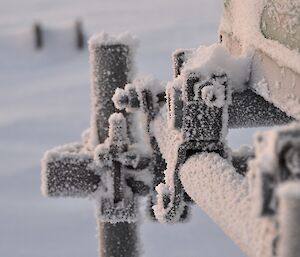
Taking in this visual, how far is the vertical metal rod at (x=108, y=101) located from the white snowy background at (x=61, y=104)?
1322mm

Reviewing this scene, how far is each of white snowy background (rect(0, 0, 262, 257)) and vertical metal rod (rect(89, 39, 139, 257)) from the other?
1.32m

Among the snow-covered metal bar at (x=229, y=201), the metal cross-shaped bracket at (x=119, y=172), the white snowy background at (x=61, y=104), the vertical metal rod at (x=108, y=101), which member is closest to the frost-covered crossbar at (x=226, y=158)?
the snow-covered metal bar at (x=229, y=201)

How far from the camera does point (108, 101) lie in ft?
8.14

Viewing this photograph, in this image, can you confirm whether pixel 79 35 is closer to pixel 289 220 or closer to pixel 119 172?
pixel 119 172

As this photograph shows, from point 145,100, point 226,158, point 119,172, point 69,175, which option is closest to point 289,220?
point 226,158

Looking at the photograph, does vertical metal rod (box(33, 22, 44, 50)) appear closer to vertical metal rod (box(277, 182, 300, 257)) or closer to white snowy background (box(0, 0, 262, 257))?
white snowy background (box(0, 0, 262, 257))

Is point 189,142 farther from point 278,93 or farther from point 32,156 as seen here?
point 32,156

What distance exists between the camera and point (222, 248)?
183 inches

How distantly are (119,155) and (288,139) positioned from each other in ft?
4.90

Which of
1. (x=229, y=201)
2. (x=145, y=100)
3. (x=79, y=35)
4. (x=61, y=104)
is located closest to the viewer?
(x=229, y=201)

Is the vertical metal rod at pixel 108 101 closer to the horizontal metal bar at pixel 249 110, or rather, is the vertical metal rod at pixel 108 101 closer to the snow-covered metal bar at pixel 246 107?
the snow-covered metal bar at pixel 246 107

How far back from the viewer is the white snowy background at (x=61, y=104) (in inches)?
187

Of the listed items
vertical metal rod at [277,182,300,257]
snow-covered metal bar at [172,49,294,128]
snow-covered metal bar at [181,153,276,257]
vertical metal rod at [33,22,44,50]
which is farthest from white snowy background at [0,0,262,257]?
vertical metal rod at [277,182,300,257]

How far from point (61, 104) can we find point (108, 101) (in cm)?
519
